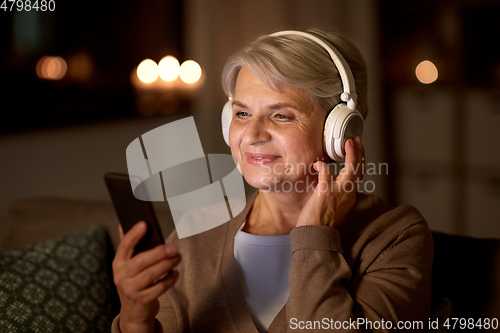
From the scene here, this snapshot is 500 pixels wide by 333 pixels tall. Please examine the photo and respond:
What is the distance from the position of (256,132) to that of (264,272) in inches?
12.6

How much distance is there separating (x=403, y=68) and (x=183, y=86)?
5.11ft

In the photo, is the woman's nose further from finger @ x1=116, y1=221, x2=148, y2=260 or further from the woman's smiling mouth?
finger @ x1=116, y1=221, x2=148, y2=260

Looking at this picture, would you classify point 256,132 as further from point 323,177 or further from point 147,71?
point 147,71

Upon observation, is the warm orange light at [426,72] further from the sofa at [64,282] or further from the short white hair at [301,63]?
the sofa at [64,282]

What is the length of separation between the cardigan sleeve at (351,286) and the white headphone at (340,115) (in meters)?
0.19

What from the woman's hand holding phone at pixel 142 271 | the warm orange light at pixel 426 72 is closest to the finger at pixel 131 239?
the woman's hand holding phone at pixel 142 271

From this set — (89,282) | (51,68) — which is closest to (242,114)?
(89,282)

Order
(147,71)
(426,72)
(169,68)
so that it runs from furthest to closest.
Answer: (426,72) → (169,68) → (147,71)

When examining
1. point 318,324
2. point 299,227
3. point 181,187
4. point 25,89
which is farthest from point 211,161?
point 25,89

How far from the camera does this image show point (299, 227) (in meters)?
0.86

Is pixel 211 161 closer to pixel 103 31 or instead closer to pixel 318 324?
pixel 318 324

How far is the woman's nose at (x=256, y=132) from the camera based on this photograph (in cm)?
91

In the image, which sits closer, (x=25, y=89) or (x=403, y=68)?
(x=25, y=89)

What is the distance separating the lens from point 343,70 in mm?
914
